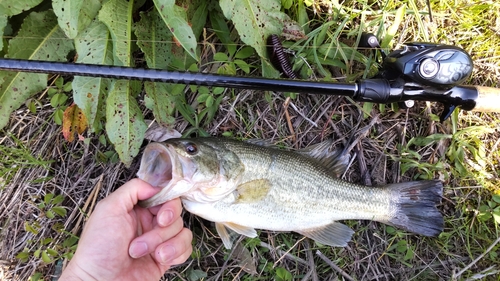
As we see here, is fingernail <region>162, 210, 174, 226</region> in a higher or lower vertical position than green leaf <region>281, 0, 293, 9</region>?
lower

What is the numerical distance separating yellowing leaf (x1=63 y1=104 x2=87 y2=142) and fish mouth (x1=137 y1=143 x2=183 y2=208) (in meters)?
0.82

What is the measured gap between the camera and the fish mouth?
2418 mm

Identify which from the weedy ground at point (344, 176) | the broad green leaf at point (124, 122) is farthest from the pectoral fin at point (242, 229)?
the broad green leaf at point (124, 122)

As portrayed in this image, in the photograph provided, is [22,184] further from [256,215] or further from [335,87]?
[335,87]

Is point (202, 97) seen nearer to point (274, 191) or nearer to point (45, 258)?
point (274, 191)

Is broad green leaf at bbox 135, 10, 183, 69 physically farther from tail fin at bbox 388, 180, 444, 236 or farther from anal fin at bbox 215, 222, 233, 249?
tail fin at bbox 388, 180, 444, 236

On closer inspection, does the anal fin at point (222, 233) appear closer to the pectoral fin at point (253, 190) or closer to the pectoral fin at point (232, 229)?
the pectoral fin at point (232, 229)

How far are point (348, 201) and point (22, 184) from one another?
268cm

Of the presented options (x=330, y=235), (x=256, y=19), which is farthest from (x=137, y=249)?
(x=256, y=19)

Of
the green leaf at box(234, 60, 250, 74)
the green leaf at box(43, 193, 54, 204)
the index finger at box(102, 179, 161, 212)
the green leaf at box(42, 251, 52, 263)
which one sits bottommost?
the green leaf at box(42, 251, 52, 263)

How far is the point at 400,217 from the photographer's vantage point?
2.98 meters

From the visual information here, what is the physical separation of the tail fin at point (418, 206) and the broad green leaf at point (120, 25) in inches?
87.3

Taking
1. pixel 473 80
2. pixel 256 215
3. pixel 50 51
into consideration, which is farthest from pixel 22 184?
pixel 473 80

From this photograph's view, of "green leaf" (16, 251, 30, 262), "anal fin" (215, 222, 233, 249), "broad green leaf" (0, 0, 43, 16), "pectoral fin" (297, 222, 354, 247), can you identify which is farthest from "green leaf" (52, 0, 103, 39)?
"pectoral fin" (297, 222, 354, 247)
